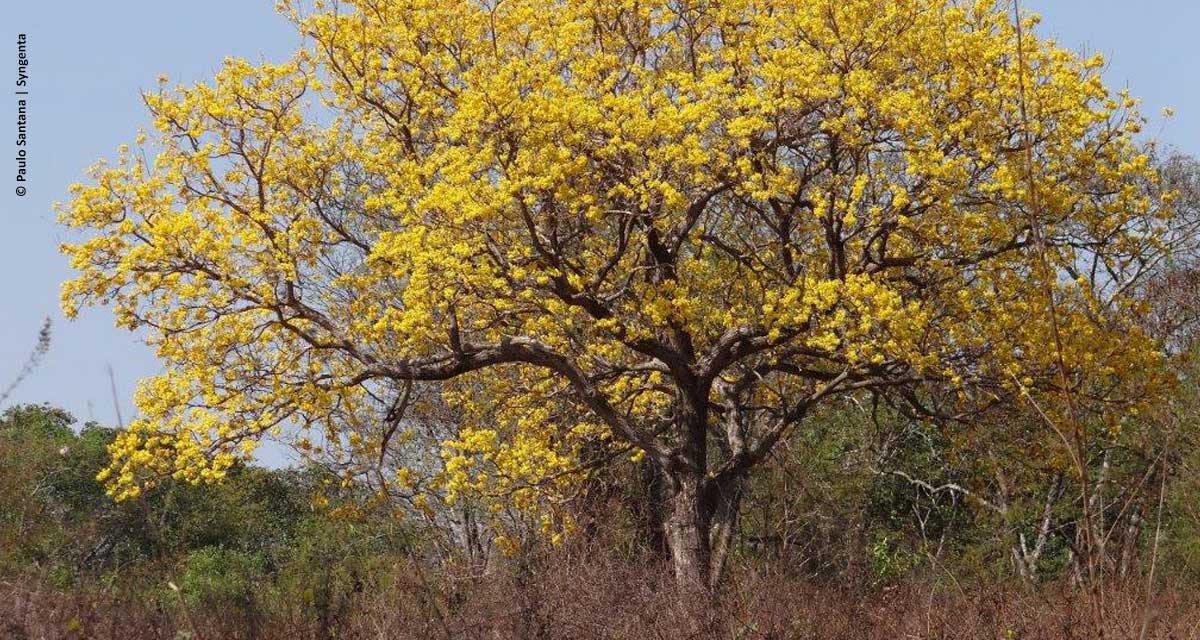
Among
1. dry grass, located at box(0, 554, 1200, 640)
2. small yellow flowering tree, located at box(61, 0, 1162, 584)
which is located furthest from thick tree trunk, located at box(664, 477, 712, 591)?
dry grass, located at box(0, 554, 1200, 640)

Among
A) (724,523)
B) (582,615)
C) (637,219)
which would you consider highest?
(637,219)

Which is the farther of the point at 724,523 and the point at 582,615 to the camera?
the point at 724,523

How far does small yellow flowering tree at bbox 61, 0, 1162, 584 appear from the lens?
1152cm

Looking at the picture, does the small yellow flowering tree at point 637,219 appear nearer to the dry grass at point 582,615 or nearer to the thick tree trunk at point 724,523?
the thick tree trunk at point 724,523

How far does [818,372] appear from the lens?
13.7m

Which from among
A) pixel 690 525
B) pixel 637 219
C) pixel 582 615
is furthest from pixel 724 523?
pixel 582 615

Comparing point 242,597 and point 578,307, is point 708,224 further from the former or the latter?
point 242,597

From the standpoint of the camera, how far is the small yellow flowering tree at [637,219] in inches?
453

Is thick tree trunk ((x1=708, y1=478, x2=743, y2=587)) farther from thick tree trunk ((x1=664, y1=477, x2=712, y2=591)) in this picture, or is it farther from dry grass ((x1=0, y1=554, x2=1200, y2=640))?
dry grass ((x1=0, y1=554, x2=1200, y2=640))

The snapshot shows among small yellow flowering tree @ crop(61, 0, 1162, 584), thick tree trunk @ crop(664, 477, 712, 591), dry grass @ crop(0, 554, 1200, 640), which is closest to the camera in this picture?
dry grass @ crop(0, 554, 1200, 640)

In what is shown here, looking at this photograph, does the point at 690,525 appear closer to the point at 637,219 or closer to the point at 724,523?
the point at 724,523

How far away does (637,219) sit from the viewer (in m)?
12.8

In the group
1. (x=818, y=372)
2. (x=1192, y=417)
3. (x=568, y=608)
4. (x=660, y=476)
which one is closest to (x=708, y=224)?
(x=818, y=372)

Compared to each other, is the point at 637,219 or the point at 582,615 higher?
the point at 637,219
